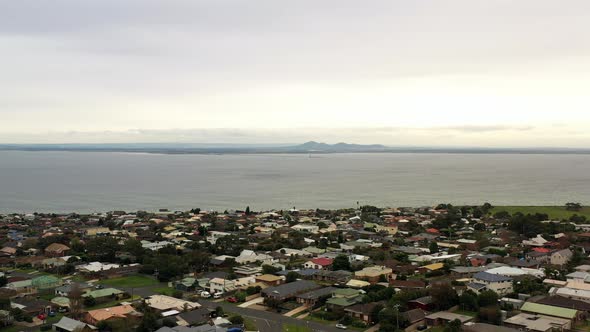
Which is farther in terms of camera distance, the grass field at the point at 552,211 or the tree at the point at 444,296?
the grass field at the point at 552,211

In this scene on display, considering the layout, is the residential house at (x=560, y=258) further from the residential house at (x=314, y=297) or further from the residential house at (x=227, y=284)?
the residential house at (x=227, y=284)

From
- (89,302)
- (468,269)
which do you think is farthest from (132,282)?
(468,269)

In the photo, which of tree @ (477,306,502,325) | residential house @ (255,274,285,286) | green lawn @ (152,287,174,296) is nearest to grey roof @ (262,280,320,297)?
residential house @ (255,274,285,286)

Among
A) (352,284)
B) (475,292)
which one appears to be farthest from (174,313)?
(475,292)

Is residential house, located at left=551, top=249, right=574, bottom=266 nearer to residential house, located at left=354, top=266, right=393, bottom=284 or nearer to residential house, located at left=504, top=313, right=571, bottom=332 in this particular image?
residential house, located at left=354, top=266, right=393, bottom=284

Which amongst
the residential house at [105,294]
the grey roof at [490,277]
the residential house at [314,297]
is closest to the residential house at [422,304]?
the residential house at [314,297]

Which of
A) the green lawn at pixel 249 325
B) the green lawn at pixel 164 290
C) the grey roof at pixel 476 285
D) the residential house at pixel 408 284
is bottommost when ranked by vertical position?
the green lawn at pixel 164 290
